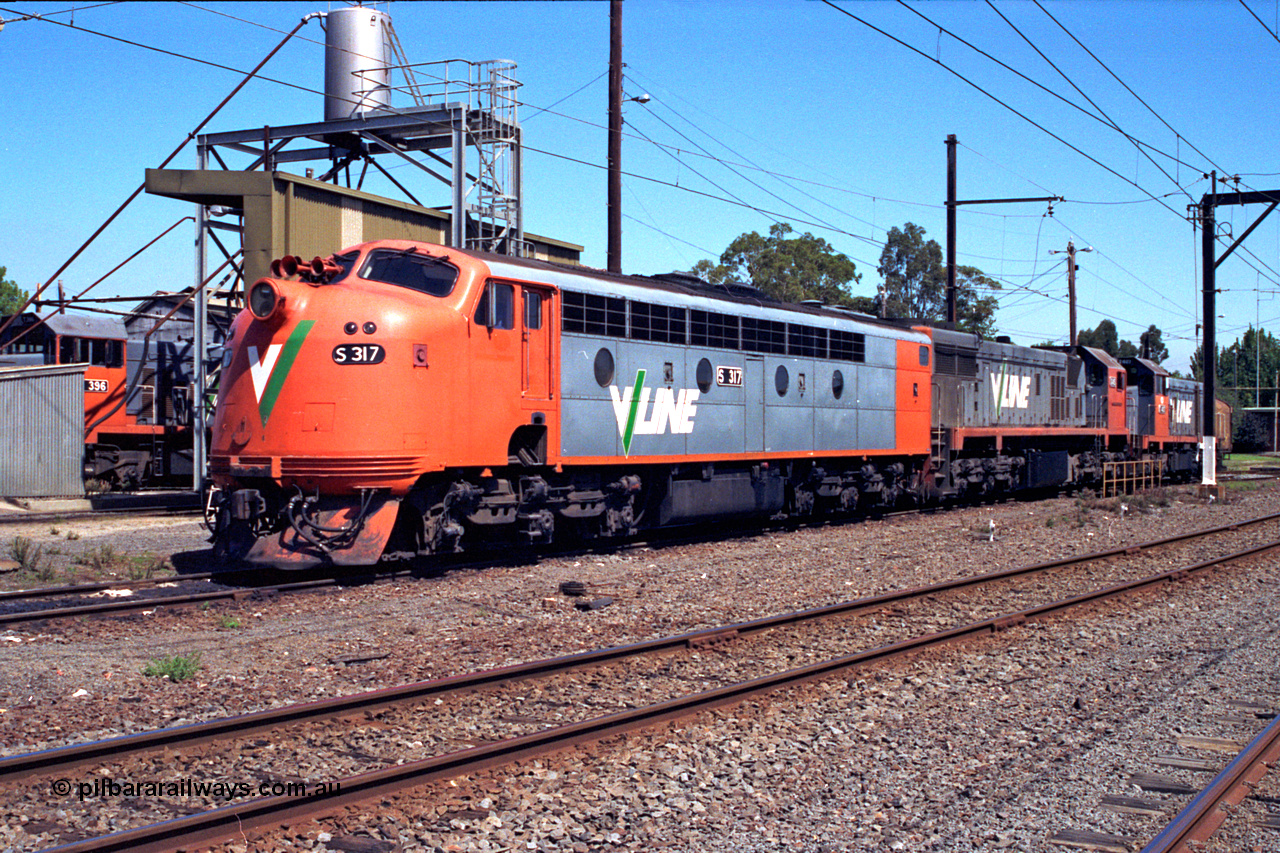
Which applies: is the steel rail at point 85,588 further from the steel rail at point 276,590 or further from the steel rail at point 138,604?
the steel rail at point 138,604

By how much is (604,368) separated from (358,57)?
1407 centimetres

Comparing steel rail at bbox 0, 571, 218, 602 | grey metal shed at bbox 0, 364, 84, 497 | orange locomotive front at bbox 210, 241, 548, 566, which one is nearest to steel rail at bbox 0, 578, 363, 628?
orange locomotive front at bbox 210, 241, 548, 566

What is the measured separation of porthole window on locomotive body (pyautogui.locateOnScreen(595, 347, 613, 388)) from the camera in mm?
14109

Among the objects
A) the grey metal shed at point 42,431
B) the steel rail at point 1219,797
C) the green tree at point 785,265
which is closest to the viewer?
the steel rail at point 1219,797

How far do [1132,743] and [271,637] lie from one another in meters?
→ 6.90

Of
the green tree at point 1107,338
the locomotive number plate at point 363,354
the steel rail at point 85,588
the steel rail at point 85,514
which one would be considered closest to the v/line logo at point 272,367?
the locomotive number plate at point 363,354

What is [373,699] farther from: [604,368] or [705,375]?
[705,375]

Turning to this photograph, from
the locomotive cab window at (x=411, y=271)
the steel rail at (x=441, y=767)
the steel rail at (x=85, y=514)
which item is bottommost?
the steel rail at (x=441, y=767)

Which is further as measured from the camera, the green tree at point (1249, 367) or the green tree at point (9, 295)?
the green tree at point (1249, 367)

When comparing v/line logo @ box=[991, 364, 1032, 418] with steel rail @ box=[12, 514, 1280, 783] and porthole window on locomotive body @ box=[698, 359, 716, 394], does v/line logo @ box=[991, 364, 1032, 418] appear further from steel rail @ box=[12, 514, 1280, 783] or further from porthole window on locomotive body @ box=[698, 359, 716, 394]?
steel rail @ box=[12, 514, 1280, 783]

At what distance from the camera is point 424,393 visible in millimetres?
11727

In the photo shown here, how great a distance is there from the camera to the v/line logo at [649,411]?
47.6 ft

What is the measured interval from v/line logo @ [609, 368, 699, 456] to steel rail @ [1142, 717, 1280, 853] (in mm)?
8944

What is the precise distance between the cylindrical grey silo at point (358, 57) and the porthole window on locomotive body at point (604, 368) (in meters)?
12.9
